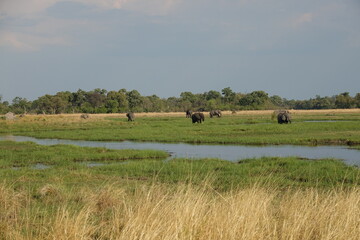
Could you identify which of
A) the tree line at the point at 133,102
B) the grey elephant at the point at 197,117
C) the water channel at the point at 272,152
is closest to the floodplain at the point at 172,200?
the water channel at the point at 272,152

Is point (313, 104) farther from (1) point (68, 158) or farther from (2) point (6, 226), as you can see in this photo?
(2) point (6, 226)

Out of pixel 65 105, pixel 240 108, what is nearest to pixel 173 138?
pixel 240 108

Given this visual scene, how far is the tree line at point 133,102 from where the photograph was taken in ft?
305

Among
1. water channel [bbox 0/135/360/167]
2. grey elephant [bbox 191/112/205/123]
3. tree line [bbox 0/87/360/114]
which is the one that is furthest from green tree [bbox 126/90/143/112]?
water channel [bbox 0/135/360/167]

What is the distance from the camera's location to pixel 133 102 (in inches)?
4092

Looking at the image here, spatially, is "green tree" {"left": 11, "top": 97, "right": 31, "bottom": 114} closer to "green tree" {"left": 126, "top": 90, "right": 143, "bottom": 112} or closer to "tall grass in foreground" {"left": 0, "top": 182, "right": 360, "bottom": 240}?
"green tree" {"left": 126, "top": 90, "right": 143, "bottom": 112}

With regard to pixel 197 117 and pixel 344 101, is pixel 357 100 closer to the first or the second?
Result: pixel 344 101

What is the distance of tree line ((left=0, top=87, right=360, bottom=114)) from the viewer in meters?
93.1

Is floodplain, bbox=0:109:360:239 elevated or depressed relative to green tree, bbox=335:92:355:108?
depressed

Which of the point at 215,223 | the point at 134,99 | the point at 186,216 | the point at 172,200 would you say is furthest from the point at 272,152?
the point at 134,99

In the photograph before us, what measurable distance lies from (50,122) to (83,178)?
37.0 metres

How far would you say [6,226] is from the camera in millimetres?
5766

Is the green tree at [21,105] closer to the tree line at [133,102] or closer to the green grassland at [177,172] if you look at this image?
the tree line at [133,102]

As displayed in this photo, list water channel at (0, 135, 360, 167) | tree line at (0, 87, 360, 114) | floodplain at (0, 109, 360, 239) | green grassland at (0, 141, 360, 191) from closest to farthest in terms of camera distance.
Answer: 1. floodplain at (0, 109, 360, 239)
2. green grassland at (0, 141, 360, 191)
3. water channel at (0, 135, 360, 167)
4. tree line at (0, 87, 360, 114)
